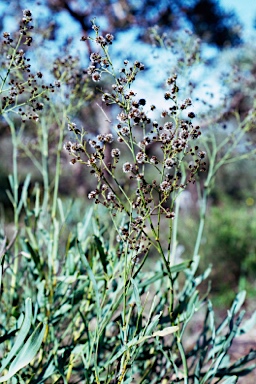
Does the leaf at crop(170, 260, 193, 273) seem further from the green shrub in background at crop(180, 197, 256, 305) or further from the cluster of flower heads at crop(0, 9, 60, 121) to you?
the green shrub in background at crop(180, 197, 256, 305)

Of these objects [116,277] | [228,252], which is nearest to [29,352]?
[116,277]

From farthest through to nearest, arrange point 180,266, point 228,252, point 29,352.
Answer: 1. point 228,252
2. point 180,266
3. point 29,352

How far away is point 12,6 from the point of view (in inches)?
247

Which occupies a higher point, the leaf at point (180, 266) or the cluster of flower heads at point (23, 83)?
the cluster of flower heads at point (23, 83)

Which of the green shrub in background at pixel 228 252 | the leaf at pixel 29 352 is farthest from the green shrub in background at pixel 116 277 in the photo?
the green shrub in background at pixel 228 252

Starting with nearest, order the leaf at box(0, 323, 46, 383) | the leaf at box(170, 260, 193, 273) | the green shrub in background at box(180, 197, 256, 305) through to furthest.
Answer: the leaf at box(0, 323, 46, 383)
the leaf at box(170, 260, 193, 273)
the green shrub in background at box(180, 197, 256, 305)

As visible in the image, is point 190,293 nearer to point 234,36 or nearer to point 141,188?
point 141,188

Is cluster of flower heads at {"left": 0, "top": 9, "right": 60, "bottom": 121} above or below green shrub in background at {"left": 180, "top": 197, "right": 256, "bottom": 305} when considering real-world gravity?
above

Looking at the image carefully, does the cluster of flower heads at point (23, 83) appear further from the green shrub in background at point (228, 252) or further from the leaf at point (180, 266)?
the green shrub in background at point (228, 252)

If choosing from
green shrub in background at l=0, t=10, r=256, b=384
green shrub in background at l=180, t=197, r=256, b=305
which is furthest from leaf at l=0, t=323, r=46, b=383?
green shrub in background at l=180, t=197, r=256, b=305

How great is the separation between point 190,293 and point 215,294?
329cm

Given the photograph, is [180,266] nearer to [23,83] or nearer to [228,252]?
[23,83]

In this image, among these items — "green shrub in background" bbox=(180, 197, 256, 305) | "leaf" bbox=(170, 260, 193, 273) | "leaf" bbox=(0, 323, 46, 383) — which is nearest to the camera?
"leaf" bbox=(0, 323, 46, 383)

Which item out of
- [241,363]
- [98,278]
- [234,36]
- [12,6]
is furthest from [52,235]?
[234,36]
